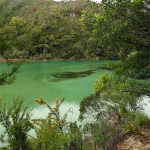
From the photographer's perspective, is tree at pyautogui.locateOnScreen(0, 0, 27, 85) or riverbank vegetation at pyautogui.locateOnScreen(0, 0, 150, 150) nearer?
riverbank vegetation at pyautogui.locateOnScreen(0, 0, 150, 150)

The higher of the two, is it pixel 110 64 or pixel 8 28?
pixel 8 28

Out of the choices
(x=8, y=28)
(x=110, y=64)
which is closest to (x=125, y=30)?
(x=110, y=64)

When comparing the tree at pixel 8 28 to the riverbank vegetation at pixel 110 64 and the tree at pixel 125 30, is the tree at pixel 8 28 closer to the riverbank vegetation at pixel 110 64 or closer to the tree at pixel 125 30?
the riverbank vegetation at pixel 110 64

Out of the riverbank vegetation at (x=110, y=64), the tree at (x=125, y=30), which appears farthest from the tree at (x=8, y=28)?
the tree at (x=125, y=30)

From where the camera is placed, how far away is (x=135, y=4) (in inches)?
126

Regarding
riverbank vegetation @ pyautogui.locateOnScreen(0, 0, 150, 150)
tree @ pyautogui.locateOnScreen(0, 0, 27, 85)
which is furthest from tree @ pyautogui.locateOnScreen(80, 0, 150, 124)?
tree @ pyautogui.locateOnScreen(0, 0, 27, 85)

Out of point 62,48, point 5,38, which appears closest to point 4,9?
point 5,38

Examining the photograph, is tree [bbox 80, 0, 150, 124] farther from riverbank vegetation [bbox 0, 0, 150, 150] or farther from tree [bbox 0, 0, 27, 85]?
tree [bbox 0, 0, 27, 85]

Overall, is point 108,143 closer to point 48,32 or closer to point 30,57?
point 30,57

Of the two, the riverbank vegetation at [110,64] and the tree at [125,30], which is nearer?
the riverbank vegetation at [110,64]

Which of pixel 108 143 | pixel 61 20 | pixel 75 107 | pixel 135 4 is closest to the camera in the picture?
pixel 108 143

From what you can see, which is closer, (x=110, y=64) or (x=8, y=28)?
(x=8, y=28)

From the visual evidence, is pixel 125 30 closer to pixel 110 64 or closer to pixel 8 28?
pixel 110 64

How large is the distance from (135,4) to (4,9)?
3453 mm
